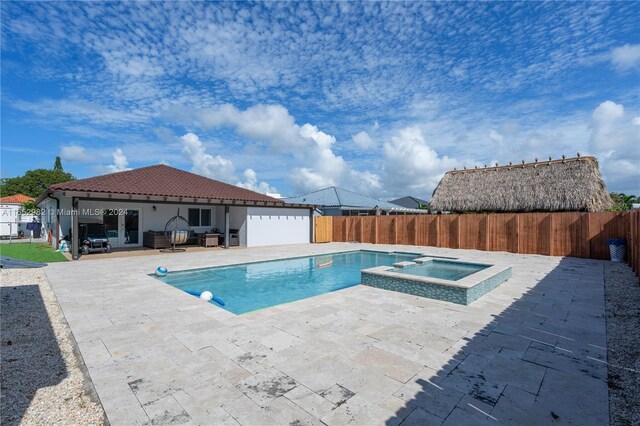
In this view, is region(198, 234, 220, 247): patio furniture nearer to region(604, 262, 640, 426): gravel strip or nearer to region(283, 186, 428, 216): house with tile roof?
region(283, 186, 428, 216): house with tile roof

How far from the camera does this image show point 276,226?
1905cm

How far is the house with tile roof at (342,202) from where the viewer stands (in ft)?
93.9

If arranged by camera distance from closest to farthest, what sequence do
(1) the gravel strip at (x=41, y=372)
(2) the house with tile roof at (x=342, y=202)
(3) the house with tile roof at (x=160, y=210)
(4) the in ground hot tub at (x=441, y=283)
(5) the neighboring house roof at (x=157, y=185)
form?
(1) the gravel strip at (x=41, y=372) → (4) the in ground hot tub at (x=441, y=283) → (5) the neighboring house roof at (x=157, y=185) → (3) the house with tile roof at (x=160, y=210) → (2) the house with tile roof at (x=342, y=202)

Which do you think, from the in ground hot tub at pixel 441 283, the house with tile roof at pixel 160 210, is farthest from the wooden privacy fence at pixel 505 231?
the in ground hot tub at pixel 441 283

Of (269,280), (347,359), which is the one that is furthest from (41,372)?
(269,280)

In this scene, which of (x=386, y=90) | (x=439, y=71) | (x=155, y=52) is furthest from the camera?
(x=386, y=90)

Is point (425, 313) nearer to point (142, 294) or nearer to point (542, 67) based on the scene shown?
point (142, 294)

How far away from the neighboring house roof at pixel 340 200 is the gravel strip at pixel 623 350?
2151 centimetres

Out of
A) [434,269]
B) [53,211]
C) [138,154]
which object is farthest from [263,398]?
[138,154]

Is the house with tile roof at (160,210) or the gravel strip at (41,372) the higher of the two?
the house with tile roof at (160,210)

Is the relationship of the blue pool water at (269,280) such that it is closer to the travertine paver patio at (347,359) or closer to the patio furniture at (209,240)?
the travertine paver patio at (347,359)

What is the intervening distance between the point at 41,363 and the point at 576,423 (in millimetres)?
5604

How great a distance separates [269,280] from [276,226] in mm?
9271

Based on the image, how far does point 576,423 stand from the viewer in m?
2.54
